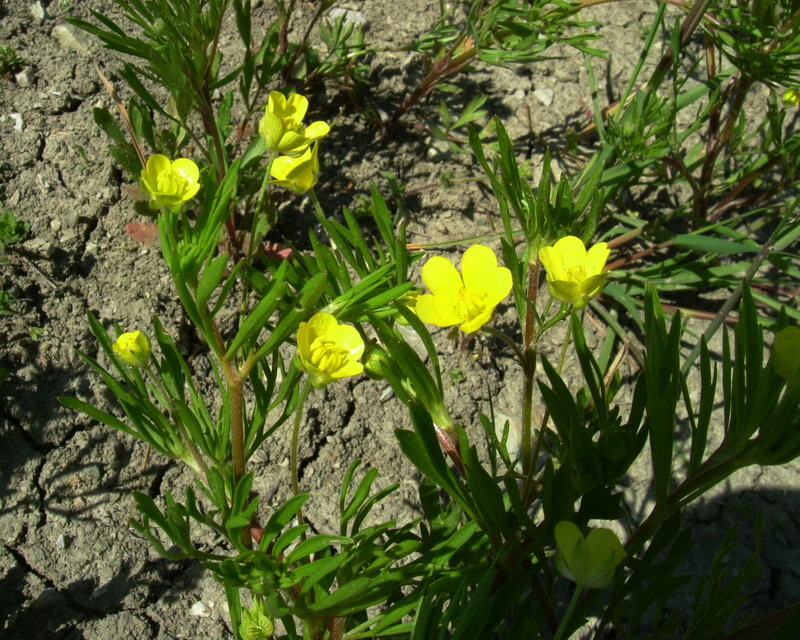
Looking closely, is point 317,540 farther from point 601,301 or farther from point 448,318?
point 601,301

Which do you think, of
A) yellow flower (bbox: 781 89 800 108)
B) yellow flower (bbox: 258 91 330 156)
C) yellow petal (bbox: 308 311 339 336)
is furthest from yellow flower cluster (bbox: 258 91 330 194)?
yellow flower (bbox: 781 89 800 108)

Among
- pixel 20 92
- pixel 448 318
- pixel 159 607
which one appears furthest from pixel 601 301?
pixel 20 92

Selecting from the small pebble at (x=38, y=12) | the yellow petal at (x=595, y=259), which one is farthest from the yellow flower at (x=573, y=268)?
the small pebble at (x=38, y=12)

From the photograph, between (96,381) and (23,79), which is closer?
(96,381)

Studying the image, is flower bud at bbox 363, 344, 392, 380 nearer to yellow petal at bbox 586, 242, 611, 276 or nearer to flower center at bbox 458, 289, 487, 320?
flower center at bbox 458, 289, 487, 320

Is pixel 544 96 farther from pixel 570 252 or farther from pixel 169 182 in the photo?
pixel 169 182

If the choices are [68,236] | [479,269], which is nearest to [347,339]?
[479,269]
